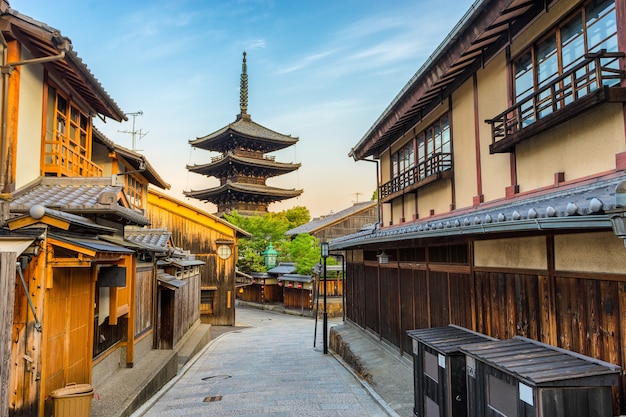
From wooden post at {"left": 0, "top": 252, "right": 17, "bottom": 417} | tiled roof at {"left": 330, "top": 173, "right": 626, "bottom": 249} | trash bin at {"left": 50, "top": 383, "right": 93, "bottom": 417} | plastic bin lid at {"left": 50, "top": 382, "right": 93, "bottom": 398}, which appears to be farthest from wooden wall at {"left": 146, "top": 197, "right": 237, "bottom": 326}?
wooden post at {"left": 0, "top": 252, "right": 17, "bottom": 417}

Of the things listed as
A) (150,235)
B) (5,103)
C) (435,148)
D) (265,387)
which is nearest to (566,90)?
(435,148)

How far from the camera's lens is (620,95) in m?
5.20

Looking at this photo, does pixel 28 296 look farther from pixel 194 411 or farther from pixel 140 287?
pixel 140 287

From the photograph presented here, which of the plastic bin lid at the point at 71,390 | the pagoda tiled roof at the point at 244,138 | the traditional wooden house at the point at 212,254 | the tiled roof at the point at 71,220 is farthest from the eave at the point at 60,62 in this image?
the pagoda tiled roof at the point at 244,138

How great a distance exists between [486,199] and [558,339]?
3.67 m

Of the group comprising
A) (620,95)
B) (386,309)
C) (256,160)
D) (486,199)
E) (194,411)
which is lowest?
(194,411)

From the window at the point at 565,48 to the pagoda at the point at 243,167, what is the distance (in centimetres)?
3907

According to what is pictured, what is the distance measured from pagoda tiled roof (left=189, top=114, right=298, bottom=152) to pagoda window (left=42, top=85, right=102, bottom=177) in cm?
3294

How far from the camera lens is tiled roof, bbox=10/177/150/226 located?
8.16 meters

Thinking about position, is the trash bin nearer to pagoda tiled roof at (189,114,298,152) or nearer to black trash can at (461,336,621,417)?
black trash can at (461,336,621,417)

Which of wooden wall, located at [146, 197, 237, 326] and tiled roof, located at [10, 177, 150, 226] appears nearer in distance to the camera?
tiled roof, located at [10, 177, 150, 226]

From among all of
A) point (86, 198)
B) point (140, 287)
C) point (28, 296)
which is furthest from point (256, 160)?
point (28, 296)

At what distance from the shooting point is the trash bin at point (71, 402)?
686cm

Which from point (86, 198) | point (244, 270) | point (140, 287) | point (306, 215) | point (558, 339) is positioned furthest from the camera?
point (306, 215)
